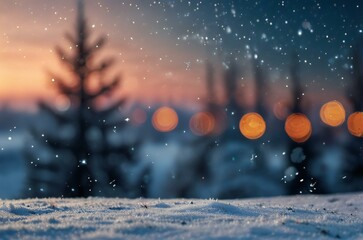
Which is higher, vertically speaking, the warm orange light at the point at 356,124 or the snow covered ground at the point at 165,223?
the snow covered ground at the point at 165,223

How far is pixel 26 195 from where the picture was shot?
101 ft

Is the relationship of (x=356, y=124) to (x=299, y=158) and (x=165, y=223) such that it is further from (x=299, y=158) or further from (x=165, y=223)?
(x=165, y=223)

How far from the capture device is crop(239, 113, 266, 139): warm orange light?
55.8m

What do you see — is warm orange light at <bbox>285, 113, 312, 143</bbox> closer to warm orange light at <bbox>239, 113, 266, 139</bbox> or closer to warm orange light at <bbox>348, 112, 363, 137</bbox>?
warm orange light at <bbox>348, 112, 363, 137</bbox>

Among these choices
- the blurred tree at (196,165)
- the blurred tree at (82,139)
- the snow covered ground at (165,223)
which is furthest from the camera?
the blurred tree at (196,165)

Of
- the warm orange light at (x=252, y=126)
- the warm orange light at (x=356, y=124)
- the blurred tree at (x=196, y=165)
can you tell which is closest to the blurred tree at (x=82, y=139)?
the blurred tree at (x=196, y=165)

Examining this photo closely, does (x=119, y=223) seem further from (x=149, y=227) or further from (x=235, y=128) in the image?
(x=235, y=128)

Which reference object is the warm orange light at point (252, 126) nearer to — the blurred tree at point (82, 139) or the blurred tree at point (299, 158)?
the blurred tree at point (299, 158)

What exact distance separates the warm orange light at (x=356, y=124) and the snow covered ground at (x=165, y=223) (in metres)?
33.6

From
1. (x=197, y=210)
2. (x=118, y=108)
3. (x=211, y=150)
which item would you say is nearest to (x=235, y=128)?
(x=211, y=150)

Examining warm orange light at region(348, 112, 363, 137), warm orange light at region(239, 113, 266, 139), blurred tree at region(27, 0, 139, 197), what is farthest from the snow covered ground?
warm orange light at region(239, 113, 266, 139)

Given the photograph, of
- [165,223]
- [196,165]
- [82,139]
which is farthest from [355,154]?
[165,223]

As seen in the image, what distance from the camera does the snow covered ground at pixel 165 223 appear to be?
6711mm

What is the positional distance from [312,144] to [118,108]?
19.6 meters
